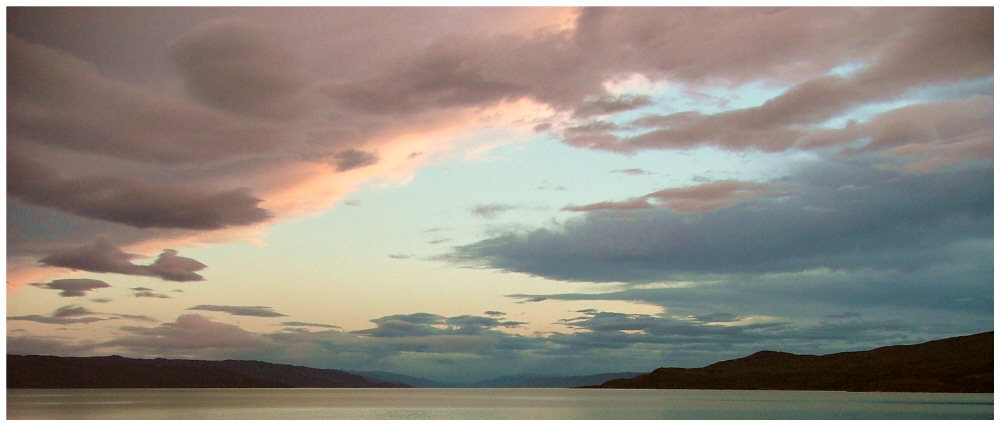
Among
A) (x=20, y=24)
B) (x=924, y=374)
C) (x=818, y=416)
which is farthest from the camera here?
(x=924, y=374)

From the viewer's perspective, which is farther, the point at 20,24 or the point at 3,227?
the point at 20,24

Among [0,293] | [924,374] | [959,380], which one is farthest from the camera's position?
[924,374]

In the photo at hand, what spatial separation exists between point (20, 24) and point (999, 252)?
5395 centimetres

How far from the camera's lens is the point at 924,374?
198 metres

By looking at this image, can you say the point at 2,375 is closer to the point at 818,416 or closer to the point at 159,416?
the point at 159,416

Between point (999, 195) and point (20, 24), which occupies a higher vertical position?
point (20, 24)
